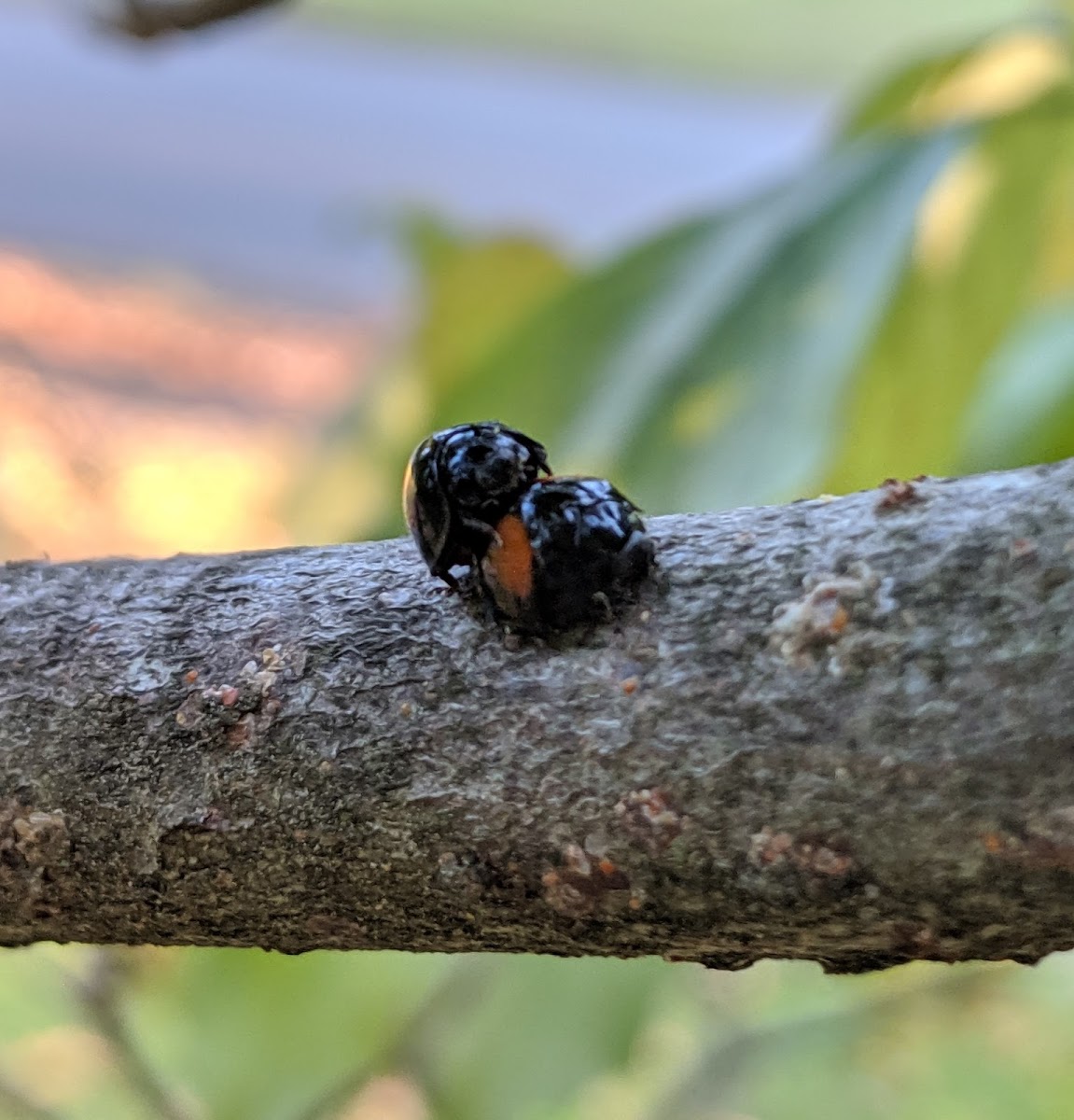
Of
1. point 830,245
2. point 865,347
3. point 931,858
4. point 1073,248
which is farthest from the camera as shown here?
point 1073,248

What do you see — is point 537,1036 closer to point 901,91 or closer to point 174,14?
point 174,14

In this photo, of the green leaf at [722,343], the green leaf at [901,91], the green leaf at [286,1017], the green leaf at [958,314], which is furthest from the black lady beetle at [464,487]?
the green leaf at [901,91]

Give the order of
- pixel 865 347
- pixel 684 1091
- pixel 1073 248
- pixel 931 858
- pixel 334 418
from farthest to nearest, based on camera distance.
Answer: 1. pixel 334 418
2. pixel 1073 248
3. pixel 684 1091
4. pixel 865 347
5. pixel 931 858

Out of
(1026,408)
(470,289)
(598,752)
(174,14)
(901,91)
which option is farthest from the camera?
(470,289)

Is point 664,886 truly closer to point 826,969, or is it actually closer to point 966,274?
point 826,969

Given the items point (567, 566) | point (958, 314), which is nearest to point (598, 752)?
point (567, 566)

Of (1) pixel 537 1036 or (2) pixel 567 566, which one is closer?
(2) pixel 567 566

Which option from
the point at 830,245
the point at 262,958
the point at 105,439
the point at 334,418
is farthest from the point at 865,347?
the point at 105,439
